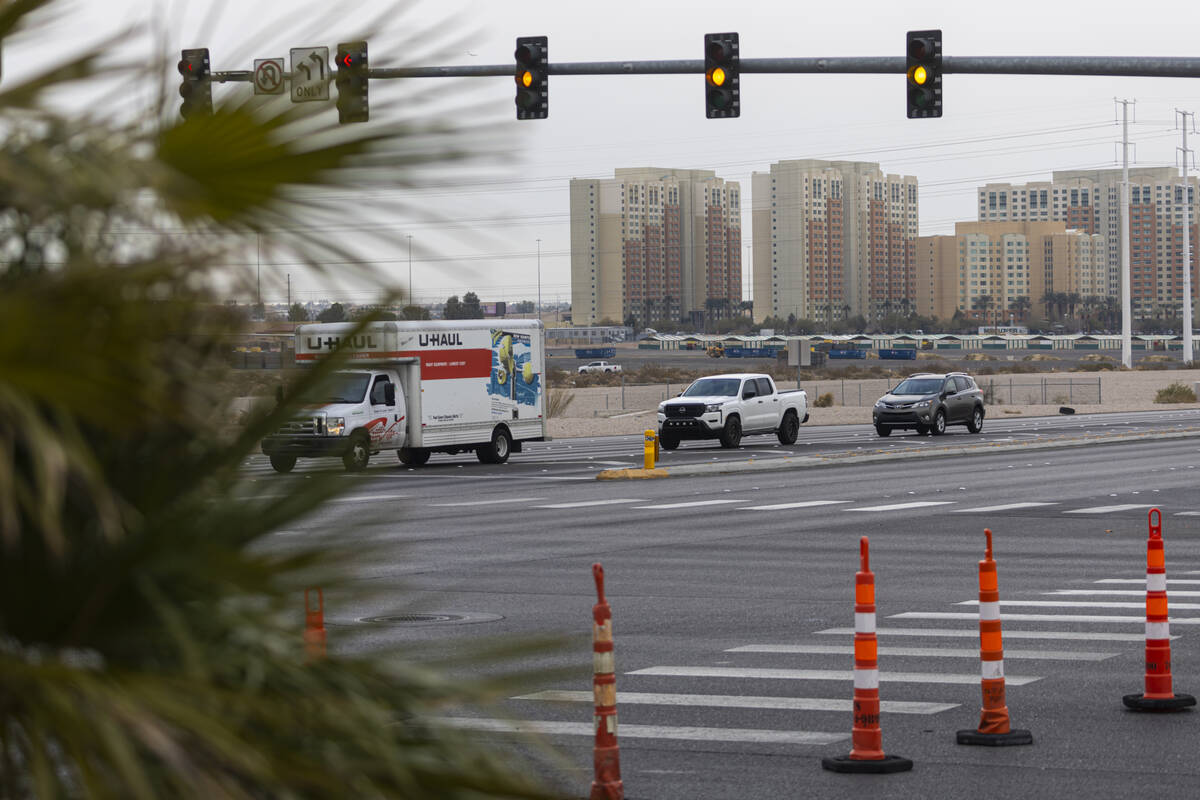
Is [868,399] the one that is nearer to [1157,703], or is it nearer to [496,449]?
[496,449]

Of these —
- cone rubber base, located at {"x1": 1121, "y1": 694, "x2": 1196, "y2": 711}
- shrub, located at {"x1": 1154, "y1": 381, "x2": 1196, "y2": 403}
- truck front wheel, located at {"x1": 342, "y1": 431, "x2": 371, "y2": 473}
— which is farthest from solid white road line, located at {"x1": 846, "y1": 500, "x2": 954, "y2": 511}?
shrub, located at {"x1": 1154, "y1": 381, "x2": 1196, "y2": 403}

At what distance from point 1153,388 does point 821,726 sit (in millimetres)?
93742

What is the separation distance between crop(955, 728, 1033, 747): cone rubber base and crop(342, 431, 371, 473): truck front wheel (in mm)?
7138

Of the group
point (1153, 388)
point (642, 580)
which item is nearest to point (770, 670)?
point (642, 580)

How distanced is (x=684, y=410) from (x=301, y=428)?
40601 mm

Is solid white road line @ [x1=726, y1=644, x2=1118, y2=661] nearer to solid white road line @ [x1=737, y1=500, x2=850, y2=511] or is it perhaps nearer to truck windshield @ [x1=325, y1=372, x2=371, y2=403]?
truck windshield @ [x1=325, y1=372, x2=371, y2=403]

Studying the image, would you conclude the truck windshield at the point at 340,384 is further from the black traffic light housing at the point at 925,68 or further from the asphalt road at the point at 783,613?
the black traffic light housing at the point at 925,68

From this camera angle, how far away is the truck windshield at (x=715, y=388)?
43625mm

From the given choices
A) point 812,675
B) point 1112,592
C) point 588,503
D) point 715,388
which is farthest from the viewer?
A: point 715,388

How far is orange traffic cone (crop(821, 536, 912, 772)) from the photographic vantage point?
27.4 feet

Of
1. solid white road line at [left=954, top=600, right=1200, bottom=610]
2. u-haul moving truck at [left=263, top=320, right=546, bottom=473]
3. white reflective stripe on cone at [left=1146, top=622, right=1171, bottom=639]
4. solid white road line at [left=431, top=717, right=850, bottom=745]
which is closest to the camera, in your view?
solid white road line at [left=431, top=717, right=850, bottom=745]

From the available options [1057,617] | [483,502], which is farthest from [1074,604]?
[483,502]

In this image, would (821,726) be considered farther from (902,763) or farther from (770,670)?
(770,670)

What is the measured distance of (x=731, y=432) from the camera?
43.1 meters
